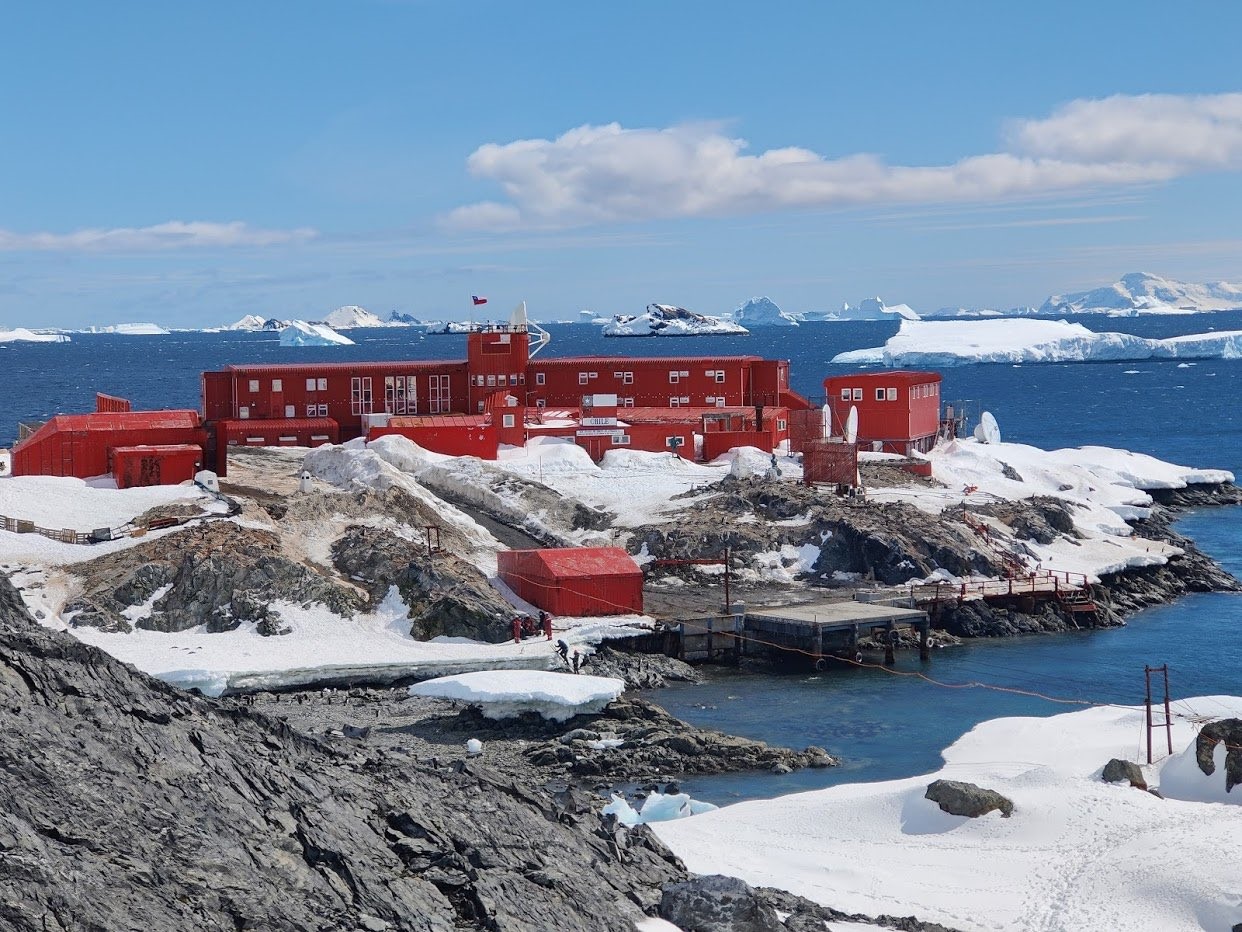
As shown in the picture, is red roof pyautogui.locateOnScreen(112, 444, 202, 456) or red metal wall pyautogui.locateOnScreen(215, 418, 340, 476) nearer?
red roof pyautogui.locateOnScreen(112, 444, 202, 456)

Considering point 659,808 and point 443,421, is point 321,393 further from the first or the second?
point 659,808

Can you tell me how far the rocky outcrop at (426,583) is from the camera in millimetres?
44906

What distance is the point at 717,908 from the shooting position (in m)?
20.9

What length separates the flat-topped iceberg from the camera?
173 metres

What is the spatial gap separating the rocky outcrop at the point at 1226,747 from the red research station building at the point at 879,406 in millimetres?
39776

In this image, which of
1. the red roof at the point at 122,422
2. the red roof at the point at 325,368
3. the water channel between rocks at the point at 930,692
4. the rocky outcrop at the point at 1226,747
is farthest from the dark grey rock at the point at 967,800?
the red roof at the point at 325,368

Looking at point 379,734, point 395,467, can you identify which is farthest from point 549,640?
point 395,467

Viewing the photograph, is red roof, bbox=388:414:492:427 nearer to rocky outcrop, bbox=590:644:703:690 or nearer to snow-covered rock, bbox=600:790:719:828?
rocky outcrop, bbox=590:644:703:690

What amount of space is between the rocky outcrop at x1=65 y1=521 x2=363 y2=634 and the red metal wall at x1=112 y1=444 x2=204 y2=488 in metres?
8.00

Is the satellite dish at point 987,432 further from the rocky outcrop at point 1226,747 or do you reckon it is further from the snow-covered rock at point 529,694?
the rocky outcrop at point 1226,747

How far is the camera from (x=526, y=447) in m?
66.9

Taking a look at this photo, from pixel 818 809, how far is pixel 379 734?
38.8ft

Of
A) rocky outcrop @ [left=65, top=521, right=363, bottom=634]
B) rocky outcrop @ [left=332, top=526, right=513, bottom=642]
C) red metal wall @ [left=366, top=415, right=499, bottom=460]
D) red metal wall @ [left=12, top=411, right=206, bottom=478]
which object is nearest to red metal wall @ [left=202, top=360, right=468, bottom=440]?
red metal wall @ [left=366, top=415, right=499, bottom=460]

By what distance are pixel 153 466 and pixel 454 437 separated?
47.1 ft
